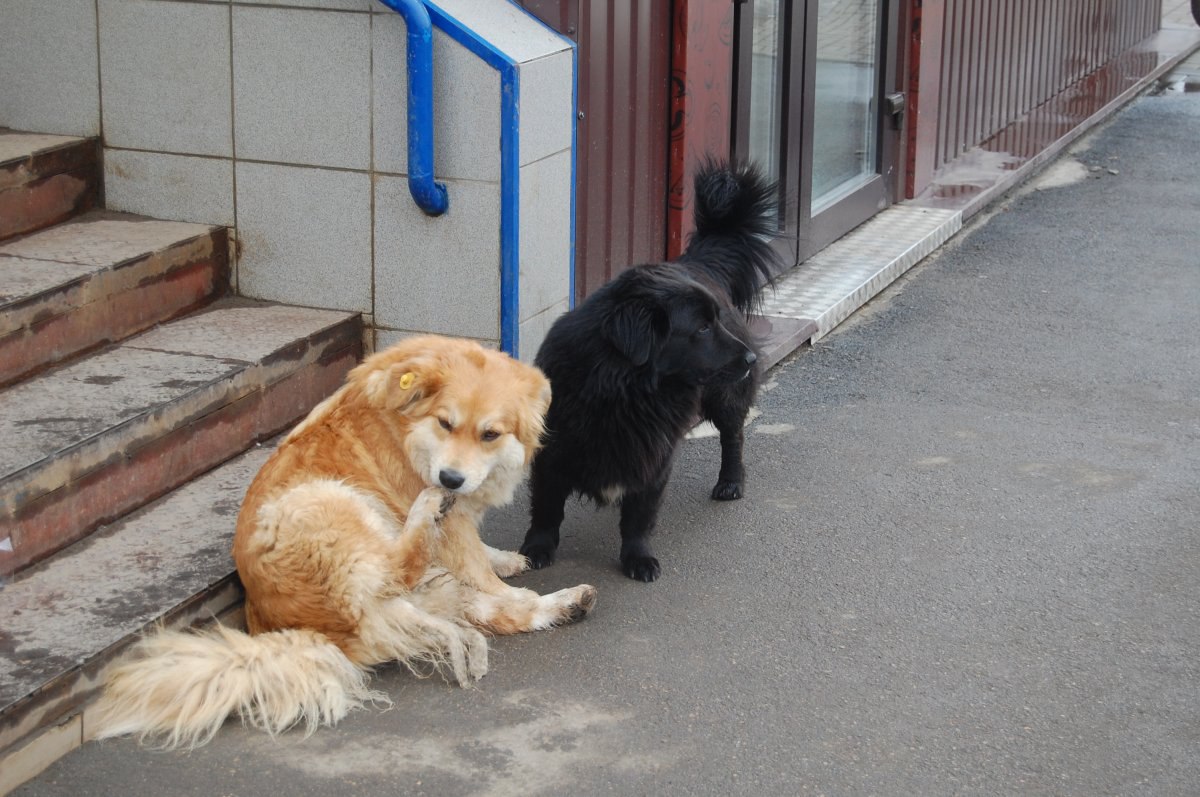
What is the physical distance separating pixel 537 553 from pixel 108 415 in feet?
4.70

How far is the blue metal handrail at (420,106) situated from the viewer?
477 centimetres

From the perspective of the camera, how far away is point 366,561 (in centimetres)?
363

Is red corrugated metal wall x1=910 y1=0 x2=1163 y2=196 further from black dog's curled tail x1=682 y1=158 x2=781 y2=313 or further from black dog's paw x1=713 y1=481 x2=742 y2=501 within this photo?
black dog's paw x1=713 y1=481 x2=742 y2=501

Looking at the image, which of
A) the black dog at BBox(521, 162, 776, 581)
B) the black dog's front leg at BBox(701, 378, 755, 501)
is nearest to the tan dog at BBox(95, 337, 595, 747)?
the black dog at BBox(521, 162, 776, 581)

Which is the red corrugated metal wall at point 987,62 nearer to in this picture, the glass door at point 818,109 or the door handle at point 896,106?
the door handle at point 896,106

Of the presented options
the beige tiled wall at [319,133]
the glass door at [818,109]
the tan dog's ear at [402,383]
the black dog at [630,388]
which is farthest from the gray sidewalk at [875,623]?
the glass door at [818,109]

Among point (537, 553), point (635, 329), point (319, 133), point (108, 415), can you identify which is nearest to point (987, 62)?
point (319, 133)

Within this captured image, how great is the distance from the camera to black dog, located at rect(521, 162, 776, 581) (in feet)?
14.1

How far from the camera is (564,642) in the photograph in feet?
13.3

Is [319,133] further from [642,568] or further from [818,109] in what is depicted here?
[818,109]

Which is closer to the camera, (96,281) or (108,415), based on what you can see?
(108,415)

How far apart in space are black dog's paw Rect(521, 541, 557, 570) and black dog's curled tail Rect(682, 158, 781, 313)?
1.25 metres

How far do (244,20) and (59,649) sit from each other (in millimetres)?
2691

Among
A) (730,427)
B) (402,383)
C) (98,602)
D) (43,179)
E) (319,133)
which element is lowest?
(98,602)
